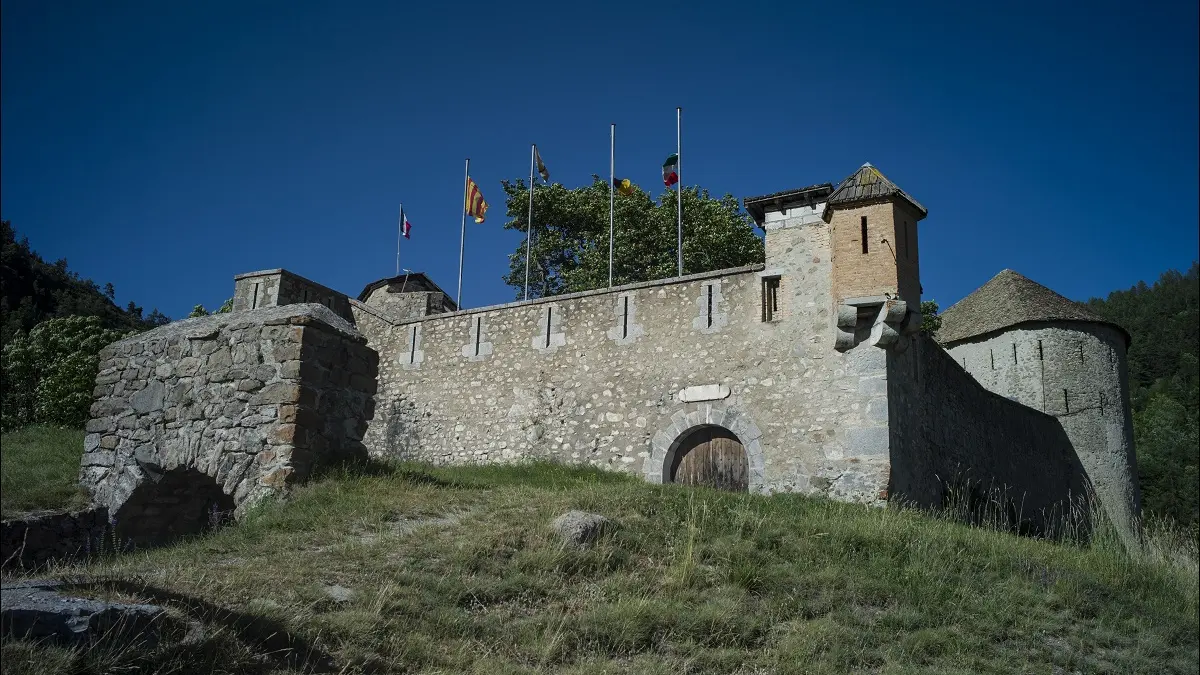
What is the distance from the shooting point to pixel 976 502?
1872 cm

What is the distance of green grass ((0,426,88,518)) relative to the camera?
928 cm

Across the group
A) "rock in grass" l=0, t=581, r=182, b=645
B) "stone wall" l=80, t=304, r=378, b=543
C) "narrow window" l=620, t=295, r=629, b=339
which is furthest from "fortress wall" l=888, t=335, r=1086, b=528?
"rock in grass" l=0, t=581, r=182, b=645

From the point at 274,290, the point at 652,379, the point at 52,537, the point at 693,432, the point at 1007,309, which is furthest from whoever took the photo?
the point at 1007,309

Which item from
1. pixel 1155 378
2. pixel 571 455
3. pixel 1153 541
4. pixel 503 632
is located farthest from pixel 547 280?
pixel 1155 378

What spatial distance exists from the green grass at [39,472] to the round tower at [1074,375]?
76.8 feet

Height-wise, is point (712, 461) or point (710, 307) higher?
point (710, 307)

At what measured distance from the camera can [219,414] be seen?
9945mm

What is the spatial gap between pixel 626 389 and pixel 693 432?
63.6 inches

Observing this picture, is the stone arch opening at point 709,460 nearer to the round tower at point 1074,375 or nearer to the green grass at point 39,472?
the green grass at point 39,472

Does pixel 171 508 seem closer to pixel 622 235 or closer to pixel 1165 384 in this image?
pixel 622 235

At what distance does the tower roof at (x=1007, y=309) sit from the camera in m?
25.7

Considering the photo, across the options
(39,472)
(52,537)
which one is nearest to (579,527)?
(52,537)

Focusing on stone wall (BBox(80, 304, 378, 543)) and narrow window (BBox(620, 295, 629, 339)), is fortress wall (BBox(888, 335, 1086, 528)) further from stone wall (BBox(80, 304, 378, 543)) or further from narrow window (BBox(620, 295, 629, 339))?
stone wall (BBox(80, 304, 378, 543))

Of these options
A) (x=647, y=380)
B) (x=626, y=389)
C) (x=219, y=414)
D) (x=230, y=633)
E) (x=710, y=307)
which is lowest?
(x=230, y=633)
